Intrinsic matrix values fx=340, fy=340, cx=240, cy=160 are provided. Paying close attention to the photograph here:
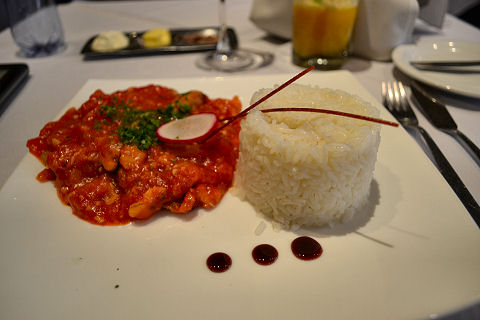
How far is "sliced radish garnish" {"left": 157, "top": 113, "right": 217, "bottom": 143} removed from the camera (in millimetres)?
2206

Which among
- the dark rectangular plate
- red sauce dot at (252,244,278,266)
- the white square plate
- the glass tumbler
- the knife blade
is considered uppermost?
the glass tumbler

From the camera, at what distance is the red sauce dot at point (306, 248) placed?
1.78m

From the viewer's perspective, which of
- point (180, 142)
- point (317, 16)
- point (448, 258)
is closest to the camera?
point (448, 258)

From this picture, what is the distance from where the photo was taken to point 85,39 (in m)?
4.89

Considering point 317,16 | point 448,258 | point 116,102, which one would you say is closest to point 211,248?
point 448,258

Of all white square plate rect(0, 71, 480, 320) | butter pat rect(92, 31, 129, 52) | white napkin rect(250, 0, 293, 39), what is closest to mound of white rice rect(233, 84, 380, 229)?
white square plate rect(0, 71, 480, 320)

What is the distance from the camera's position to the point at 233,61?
4191mm

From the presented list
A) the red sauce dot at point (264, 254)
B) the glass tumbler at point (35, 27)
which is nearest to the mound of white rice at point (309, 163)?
the red sauce dot at point (264, 254)

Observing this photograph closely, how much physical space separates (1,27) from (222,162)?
6.30 m

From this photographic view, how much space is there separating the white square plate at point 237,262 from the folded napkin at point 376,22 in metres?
2.26

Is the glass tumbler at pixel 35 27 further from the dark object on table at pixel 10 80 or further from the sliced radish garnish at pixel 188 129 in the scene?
the sliced radish garnish at pixel 188 129

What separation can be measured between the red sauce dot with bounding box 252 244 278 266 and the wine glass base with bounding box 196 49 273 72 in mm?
2667

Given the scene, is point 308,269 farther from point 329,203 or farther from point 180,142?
point 180,142

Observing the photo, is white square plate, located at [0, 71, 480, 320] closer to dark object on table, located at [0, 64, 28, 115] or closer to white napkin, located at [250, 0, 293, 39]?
dark object on table, located at [0, 64, 28, 115]
